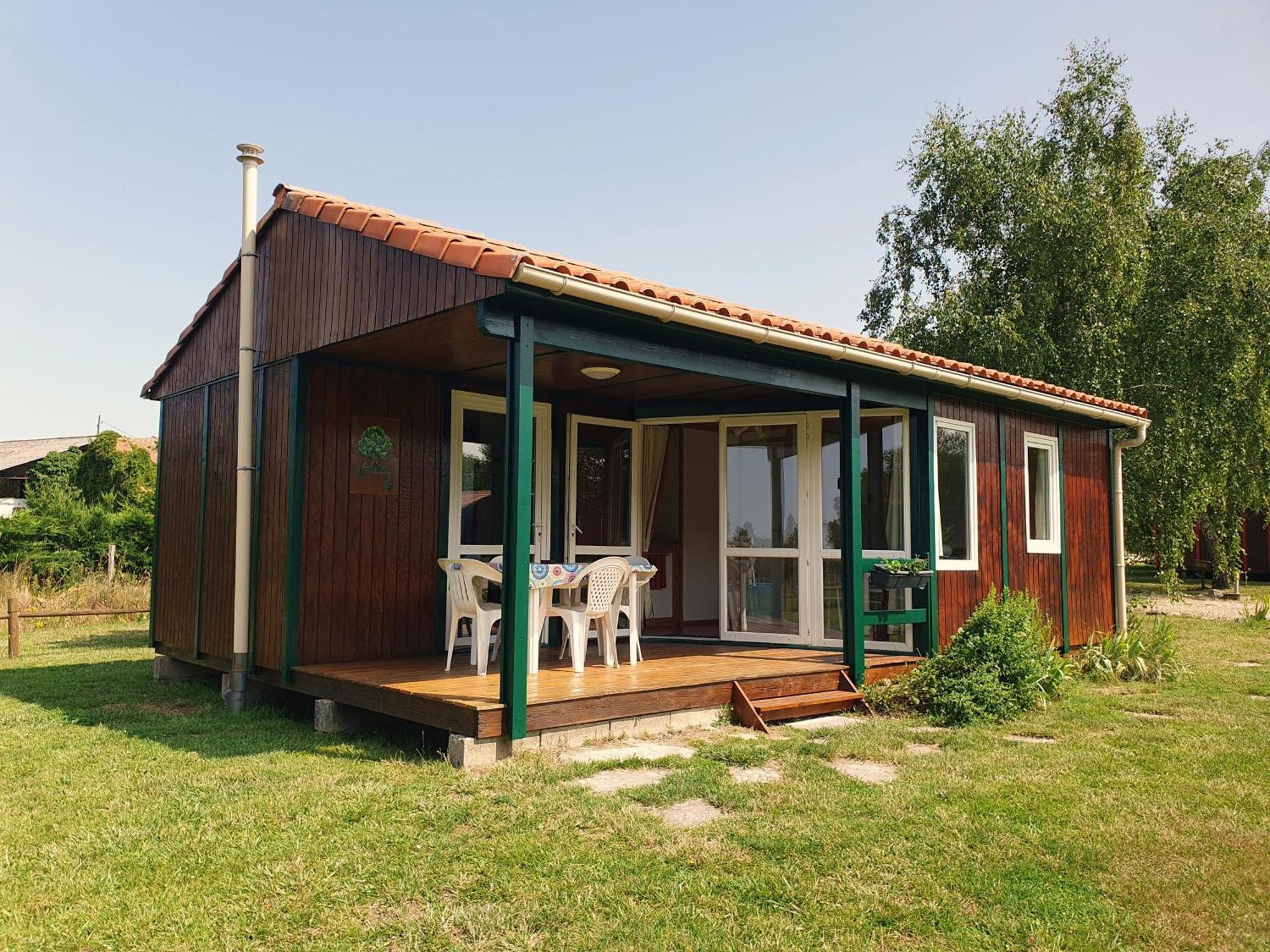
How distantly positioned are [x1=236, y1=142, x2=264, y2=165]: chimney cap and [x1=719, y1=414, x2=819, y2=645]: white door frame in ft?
13.7

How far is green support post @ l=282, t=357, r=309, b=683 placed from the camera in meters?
6.34

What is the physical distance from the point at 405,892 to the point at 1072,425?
8.30 metres

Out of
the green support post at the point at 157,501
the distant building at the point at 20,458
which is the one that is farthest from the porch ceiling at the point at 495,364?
the distant building at the point at 20,458

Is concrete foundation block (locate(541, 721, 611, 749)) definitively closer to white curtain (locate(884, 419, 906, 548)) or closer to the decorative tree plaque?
the decorative tree plaque

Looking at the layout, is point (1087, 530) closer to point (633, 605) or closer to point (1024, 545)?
point (1024, 545)

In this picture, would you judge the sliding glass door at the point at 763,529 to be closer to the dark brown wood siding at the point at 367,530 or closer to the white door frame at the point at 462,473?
the white door frame at the point at 462,473

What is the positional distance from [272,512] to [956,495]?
5.39 m

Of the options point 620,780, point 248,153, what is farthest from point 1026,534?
point 248,153

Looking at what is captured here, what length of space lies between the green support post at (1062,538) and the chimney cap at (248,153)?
7444mm

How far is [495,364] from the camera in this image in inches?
268

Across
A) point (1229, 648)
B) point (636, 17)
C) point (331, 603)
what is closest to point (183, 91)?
point (636, 17)

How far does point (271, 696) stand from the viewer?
22.6 ft

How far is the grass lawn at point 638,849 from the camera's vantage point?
9.63 ft

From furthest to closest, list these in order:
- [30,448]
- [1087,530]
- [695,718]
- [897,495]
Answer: [30,448] < [1087,530] < [897,495] < [695,718]
